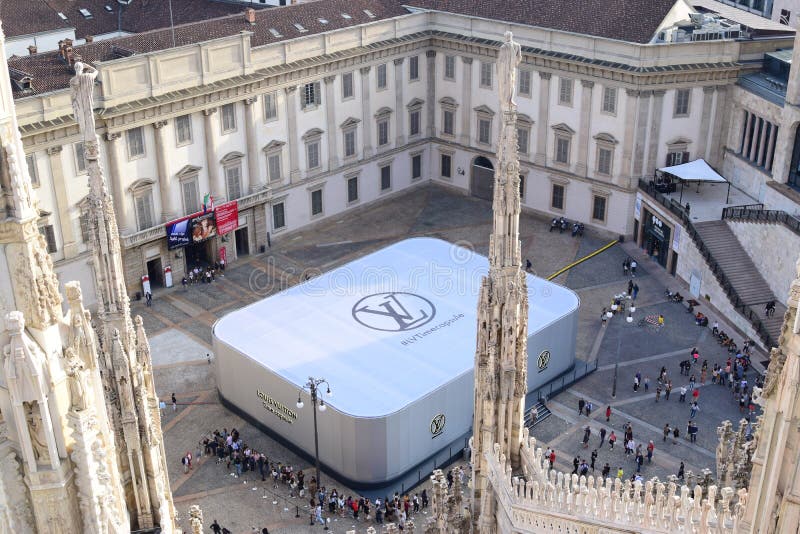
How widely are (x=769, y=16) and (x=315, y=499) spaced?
188ft

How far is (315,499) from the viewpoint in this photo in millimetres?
39500

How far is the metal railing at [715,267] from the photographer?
164 ft

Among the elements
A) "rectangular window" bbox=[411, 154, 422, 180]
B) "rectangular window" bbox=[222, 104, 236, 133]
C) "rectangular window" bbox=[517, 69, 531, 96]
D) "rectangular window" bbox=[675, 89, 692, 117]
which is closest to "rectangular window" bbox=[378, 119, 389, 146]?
"rectangular window" bbox=[411, 154, 422, 180]

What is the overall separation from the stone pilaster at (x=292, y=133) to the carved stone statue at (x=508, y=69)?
147 ft

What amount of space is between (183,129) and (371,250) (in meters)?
14.9

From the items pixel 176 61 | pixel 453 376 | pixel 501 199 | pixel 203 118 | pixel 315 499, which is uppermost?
pixel 501 199

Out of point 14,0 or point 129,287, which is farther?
point 14,0

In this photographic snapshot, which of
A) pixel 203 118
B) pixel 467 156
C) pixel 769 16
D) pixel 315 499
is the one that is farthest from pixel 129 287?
pixel 769 16

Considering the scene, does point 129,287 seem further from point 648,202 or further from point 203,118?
point 648,202

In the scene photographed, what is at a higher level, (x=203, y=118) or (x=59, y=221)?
(x=203, y=118)

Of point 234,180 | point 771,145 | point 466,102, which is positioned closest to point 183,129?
point 234,180

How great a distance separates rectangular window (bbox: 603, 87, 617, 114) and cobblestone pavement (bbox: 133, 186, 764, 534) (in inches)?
353

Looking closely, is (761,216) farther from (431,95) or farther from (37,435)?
A: (37,435)

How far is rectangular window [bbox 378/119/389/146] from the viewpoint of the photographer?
6925 cm
